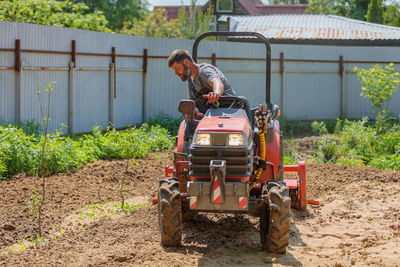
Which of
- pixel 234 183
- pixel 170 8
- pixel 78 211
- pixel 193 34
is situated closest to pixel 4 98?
pixel 78 211

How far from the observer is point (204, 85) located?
652cm

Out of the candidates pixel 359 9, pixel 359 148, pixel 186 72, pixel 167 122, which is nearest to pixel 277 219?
pixel 186 72

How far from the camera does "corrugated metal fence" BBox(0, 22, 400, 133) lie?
37.4 ft

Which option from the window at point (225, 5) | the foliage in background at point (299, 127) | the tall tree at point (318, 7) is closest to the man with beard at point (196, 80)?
Answer: the foliage in background at point (299, 127)

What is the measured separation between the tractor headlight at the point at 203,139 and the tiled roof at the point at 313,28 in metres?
18.8

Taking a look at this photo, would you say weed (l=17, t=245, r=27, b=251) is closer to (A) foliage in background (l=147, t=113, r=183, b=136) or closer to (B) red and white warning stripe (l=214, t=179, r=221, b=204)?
(B) red and white warning stripe (l=214, t=179, r=221, b=204)

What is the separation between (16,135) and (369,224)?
5.55m

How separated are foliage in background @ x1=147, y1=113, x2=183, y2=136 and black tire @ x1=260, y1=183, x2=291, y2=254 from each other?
9420 millimetres

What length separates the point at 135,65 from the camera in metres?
15.4

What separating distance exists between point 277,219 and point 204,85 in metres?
1.66

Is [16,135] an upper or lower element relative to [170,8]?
lower

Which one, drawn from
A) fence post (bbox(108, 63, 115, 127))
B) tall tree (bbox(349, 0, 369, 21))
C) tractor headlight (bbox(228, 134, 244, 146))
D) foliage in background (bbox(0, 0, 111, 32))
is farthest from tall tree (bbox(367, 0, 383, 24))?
tractor headlight (bbox(228, 134, 244, 146))

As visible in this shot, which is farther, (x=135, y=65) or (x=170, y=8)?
(x=170, y=8)

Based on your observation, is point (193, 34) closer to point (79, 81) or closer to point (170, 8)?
point (79, 81)
